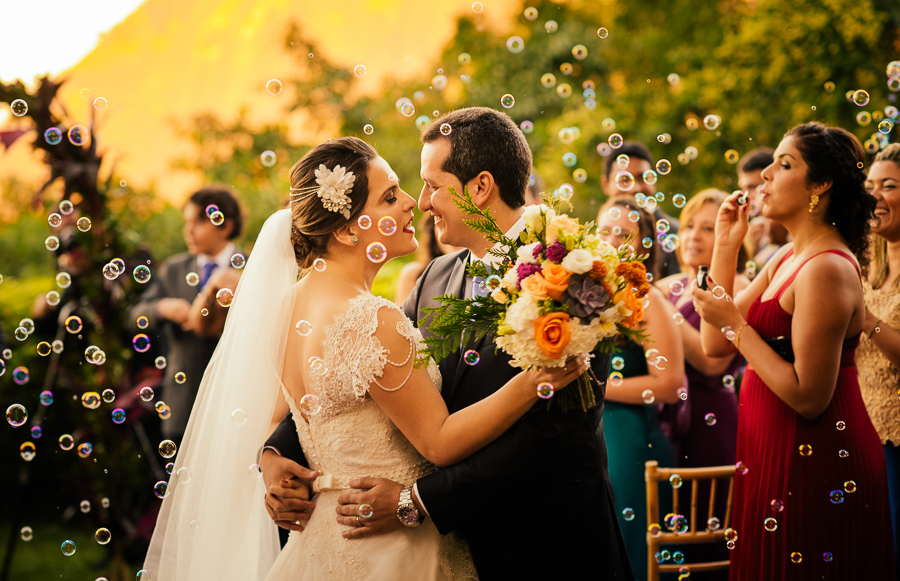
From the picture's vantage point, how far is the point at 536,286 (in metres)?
1.89

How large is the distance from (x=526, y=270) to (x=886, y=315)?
2373mm

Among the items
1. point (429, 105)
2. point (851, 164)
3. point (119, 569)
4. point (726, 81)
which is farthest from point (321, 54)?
point (851, 164)

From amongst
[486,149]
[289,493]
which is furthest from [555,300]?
[289,493]

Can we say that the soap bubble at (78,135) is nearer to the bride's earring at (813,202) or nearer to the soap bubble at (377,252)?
the soap bubble at (377,252)

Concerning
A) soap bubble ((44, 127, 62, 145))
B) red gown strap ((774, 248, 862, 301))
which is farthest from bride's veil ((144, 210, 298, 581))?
soap bubble ((44, 127, 62, 145))

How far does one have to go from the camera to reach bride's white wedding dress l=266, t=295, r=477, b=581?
2211mm

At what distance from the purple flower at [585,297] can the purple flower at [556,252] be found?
0.07m

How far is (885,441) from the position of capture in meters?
3.37

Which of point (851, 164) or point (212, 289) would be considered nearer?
point (851, 164)

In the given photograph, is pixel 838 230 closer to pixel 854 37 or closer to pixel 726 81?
pixel 854 37

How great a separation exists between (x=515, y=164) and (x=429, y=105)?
1525 cm

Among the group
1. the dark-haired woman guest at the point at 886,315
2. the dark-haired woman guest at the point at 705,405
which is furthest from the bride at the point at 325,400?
the dark-haired woman guest at the point at 886,315

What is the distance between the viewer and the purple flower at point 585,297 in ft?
6.09

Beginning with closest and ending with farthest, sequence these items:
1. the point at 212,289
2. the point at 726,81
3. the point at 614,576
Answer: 1. the point at 614,576
2. the point at 212,289
3. the point at 726,81
